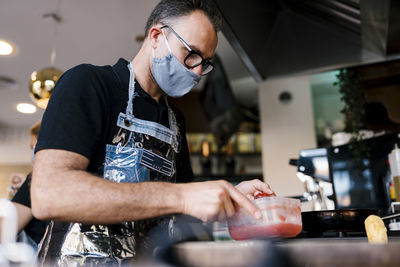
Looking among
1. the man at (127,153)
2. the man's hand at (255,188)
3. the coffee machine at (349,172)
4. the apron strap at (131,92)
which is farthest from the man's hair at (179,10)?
the coffee machine at (349,172)

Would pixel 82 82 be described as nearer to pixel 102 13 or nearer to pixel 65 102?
pixel 65 102

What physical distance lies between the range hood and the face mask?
0.63 metres

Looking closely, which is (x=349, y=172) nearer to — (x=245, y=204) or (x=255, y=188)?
(x=255, y=188)

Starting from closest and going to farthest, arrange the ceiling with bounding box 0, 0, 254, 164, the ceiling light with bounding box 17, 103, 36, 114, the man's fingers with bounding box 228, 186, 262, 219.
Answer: the man's fingers with bounding box 228, 186, 262, 219 < the ceiling with bounding box 0, 0, 254, 164 < the ceiling light with bounding box 17, 103, 36, 114

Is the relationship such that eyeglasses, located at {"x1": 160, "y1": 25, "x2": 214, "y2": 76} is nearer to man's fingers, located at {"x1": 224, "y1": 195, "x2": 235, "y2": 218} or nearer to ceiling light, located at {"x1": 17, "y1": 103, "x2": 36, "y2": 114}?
man's fingers, located at {"x1": 224, "y1": 195, "x2": 235, "y2": 218}

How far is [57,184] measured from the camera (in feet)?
2.63

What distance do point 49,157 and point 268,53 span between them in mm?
2366

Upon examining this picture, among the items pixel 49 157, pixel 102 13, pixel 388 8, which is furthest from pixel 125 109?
pixel 102 13

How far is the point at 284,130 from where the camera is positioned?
12.8ft

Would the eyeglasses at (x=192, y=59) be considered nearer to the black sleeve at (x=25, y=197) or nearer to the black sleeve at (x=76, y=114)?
the black sleeve at (x=76, y=114)

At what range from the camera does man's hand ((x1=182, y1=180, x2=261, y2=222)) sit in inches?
31.0


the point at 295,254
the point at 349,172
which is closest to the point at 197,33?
the point at 295,254

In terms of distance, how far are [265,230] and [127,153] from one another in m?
0.51

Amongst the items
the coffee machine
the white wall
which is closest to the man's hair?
the coffee machine
